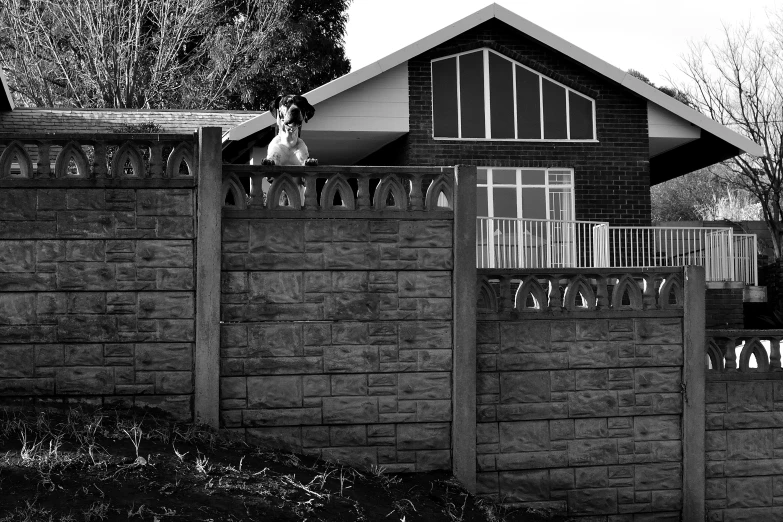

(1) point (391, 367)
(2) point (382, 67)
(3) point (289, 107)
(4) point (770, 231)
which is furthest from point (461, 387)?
(4) point (770, 231)

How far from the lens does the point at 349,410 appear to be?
27.3ft

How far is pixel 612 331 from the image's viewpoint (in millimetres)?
8883

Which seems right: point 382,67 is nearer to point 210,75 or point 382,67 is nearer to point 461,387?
point 461,387

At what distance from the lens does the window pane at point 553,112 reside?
18609 mm

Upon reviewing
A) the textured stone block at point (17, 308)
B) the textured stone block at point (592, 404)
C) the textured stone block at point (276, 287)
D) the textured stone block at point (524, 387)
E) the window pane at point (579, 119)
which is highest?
the window pane at point (579, 119)

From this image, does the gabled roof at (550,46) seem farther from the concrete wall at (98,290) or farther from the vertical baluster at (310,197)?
the concrete wall at (98,290)

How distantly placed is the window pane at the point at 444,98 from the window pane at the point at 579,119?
210cm

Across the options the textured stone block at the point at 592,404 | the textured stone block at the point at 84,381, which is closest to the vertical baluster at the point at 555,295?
the textured stone block at the point at 592,404

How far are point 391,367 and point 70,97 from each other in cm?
2198

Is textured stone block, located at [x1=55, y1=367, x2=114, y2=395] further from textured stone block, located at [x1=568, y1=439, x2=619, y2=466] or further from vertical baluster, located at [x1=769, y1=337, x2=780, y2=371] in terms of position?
vertical baluster, located at [x1=769, y1=337, x2=780, y2=371]

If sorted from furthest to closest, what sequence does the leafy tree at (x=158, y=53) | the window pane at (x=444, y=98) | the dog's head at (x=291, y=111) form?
1. the leafy tree at (x=158, y=53)
2. the window pane at (x=444, y=98)
3. the dog's head at (x=291, y=111)

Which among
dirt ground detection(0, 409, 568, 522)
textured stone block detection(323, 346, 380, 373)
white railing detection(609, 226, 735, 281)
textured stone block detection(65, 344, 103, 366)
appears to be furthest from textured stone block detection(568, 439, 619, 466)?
white railing detection(609, 226, 735, 281)

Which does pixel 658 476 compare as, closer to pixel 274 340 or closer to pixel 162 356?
pixel 274 340

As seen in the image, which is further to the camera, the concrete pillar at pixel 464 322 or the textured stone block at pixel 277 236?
the concrete pillar at pixel 464 322
